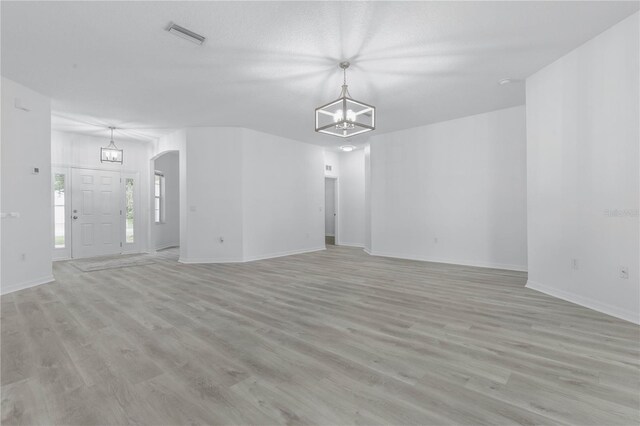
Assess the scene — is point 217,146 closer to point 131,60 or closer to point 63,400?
point 131,60

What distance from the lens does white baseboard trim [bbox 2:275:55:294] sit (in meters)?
4.03

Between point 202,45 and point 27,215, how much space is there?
3.73 m

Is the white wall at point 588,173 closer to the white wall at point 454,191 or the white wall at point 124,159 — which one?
the white wall at point 454,191

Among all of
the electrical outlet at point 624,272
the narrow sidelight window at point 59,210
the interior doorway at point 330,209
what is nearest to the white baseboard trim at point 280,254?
the interior doorway at point 330,209

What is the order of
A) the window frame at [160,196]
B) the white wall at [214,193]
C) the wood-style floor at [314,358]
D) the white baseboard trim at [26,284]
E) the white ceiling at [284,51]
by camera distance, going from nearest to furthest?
the wood-style floor at [314,358], the white ceiling at [284,51], the white baseboard trim at [26,284], the white wall at [214,193], the window frame at [160,196]

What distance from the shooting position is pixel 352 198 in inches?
368

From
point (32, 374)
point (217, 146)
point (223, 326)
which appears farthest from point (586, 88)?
point (217, 146)

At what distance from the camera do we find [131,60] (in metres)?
3.59

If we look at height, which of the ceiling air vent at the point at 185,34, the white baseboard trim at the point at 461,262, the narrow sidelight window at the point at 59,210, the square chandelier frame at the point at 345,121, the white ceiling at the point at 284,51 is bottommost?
the white baseboard trim at the point at 461,262

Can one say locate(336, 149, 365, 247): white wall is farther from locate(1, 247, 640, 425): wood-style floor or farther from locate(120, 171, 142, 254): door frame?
locate(120, 171, 142, 254): door frame

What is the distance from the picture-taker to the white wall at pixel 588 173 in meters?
2.92

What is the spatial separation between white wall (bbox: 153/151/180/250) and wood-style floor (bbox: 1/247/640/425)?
4931 mm

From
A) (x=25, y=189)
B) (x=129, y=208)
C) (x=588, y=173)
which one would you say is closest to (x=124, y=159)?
(x=129, y=208)

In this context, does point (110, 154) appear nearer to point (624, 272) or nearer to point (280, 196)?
point (280, 196)
